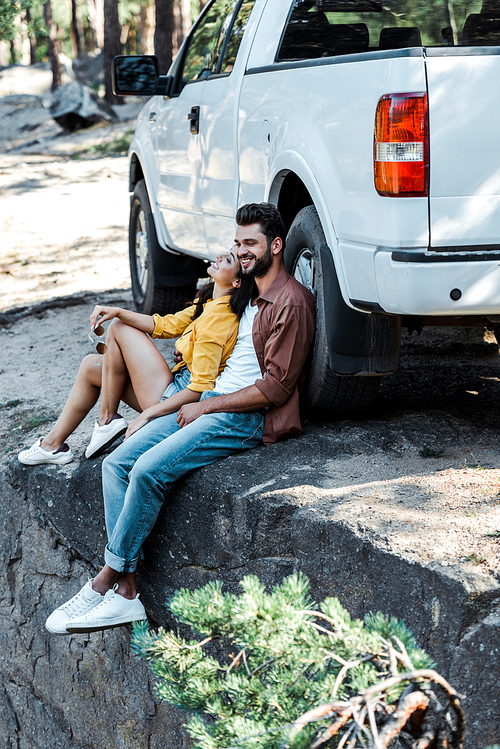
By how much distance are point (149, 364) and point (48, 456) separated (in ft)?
2.66

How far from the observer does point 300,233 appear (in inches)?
140

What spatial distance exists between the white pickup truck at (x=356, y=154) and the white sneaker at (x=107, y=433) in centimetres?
100

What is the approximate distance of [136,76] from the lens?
5211 mm

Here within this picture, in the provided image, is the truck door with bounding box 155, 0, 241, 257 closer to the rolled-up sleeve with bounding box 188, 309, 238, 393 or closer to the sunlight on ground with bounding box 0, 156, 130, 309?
the rolled-up sleeve with bounding box 188, 309, 238, 393

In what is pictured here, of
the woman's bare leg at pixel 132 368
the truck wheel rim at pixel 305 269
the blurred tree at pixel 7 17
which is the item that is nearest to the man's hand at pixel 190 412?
the woman's bare leg at pixel 132 368

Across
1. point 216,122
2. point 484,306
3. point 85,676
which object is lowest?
point 85,676

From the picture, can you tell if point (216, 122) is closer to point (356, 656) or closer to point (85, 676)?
point (85, 676)

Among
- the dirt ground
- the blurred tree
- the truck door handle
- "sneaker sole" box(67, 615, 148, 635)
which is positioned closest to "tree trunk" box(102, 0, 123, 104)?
the blurred tree

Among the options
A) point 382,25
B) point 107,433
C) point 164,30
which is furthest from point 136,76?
point 164,30

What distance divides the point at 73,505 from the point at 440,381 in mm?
2210

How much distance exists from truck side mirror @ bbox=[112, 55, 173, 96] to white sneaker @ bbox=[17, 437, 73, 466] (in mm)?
2459

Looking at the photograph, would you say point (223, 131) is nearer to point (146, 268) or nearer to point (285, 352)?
point (285, 352)

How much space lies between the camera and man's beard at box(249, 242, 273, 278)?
11.4 ft

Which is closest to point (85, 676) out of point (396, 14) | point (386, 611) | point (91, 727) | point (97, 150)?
point (91, 727)
